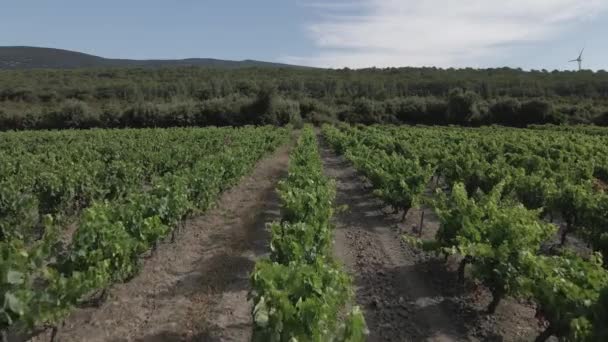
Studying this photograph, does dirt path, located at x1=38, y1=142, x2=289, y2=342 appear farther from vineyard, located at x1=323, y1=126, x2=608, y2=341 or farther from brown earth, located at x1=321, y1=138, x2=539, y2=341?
vineyard, located at x1=323, y1=126, x2=608, y2=341

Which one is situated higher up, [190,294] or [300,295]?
[300,295]

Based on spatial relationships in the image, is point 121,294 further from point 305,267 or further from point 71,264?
point 305,267

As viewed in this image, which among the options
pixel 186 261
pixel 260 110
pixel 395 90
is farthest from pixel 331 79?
pixel 186 261

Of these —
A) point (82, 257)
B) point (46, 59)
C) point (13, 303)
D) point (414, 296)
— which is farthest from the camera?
point (46, 59)

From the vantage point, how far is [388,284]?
383 inches

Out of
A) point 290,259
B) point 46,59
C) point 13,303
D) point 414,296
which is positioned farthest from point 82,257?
point 46,59

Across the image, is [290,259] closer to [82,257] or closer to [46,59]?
[82,257]

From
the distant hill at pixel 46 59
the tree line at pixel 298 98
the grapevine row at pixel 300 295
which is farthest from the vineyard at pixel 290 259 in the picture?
the distant hill at pixel 46 59

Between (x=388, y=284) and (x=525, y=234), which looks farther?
(x=388, y=284)

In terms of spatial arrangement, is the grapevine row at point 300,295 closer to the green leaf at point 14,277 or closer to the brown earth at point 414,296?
the brown earth at point 414,296

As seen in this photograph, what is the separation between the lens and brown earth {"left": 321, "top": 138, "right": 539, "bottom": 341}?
789cm

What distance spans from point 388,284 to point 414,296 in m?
0.69

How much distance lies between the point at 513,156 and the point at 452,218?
13.0 meters

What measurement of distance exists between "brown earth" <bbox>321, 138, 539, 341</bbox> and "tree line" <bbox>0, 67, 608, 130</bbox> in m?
49.1
